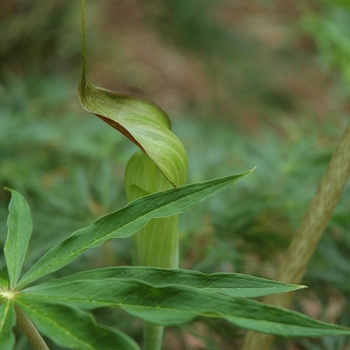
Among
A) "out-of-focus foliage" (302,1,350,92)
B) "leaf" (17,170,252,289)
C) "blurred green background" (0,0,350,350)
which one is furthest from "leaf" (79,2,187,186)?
"out-of-focus foliage" (302,1,350,92)

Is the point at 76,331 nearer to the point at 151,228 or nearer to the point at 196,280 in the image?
the point at 196,280

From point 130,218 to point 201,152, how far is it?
3.24 ft

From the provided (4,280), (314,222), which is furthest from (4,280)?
(314,222)

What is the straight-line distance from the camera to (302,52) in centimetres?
436

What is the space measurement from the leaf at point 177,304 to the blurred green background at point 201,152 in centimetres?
44

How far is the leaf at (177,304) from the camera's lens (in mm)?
420

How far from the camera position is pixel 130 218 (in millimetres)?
524

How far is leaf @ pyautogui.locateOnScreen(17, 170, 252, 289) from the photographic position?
0.52 metres

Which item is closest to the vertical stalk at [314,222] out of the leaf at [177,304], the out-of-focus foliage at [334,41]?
the leaf at [177,304]

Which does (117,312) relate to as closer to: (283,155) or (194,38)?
(283,155)

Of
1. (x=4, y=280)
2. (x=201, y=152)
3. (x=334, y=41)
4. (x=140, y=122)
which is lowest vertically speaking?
(x=201, y=152)

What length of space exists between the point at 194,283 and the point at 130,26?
414cm

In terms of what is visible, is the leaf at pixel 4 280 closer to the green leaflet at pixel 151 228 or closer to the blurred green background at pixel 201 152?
the green leaflet at pixel 151 228

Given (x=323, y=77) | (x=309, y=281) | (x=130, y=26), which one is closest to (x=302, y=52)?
(x=323, y=77)
